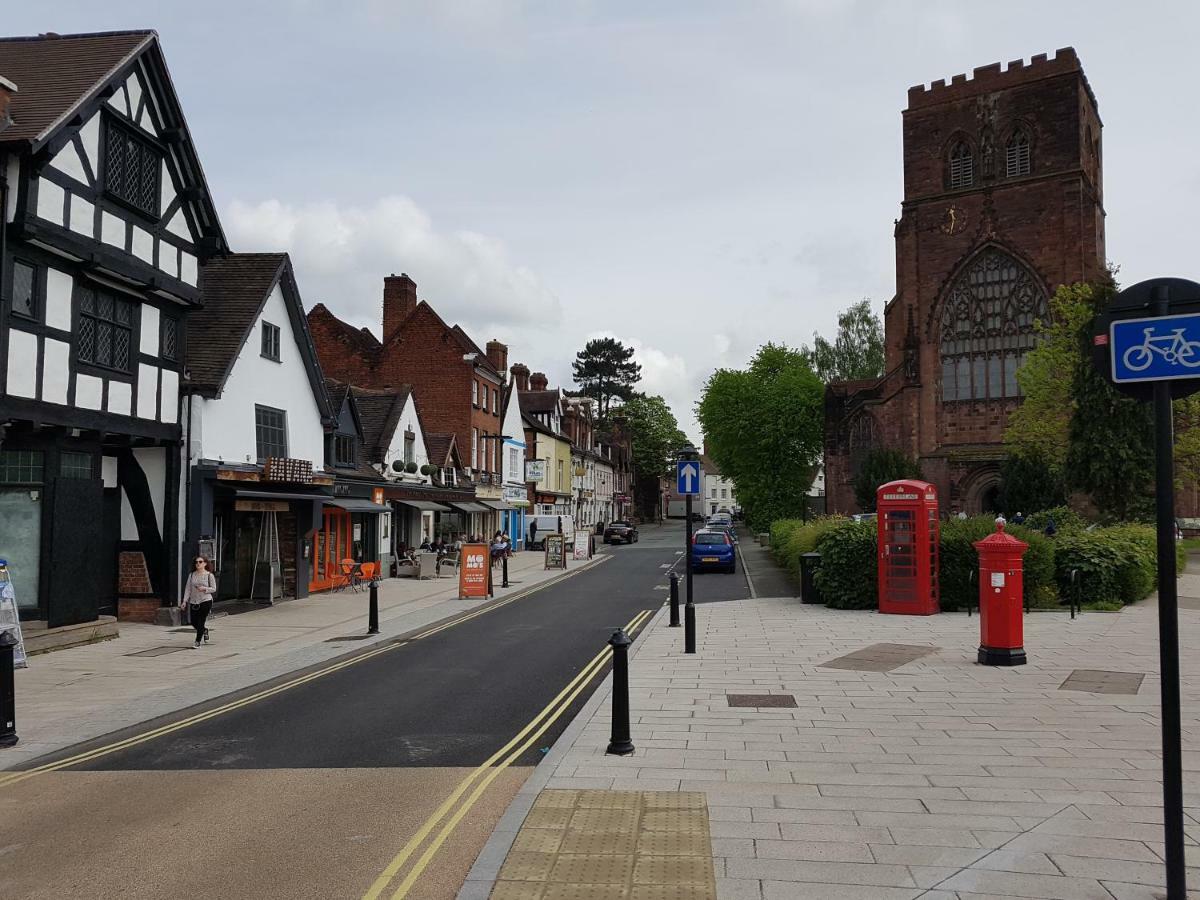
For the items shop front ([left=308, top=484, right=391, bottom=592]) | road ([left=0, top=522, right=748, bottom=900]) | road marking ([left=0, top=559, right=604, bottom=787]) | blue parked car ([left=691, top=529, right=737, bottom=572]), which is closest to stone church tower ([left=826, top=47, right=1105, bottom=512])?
blue parked car ([left=691, top=529, right=737, bottom=572])

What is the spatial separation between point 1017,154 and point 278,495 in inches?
1815

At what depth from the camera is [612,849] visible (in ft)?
18.1

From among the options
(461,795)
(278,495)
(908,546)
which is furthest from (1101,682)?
(278,495)

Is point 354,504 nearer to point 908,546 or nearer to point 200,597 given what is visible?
point 200,597

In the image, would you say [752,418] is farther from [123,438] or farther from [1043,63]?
[123,438]

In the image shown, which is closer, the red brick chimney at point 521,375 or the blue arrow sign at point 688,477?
the blue arrow sign at point 688,477

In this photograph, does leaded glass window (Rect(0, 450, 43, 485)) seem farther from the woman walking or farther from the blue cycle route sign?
the blue cycle route sign

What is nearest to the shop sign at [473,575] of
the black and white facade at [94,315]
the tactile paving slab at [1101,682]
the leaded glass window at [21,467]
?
the black and white facade at [94,315]

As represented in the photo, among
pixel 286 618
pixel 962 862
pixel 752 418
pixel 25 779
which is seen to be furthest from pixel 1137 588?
pixel 752 418

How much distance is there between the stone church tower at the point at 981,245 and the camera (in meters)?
48.0

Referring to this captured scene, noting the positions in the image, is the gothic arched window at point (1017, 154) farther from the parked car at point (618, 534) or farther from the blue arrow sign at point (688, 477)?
the blue arrow sign at point (688, 477)

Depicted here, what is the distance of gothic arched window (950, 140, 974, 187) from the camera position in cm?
5100

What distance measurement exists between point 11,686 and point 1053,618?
1673 centimetres

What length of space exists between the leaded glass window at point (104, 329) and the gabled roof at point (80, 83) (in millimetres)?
2900
